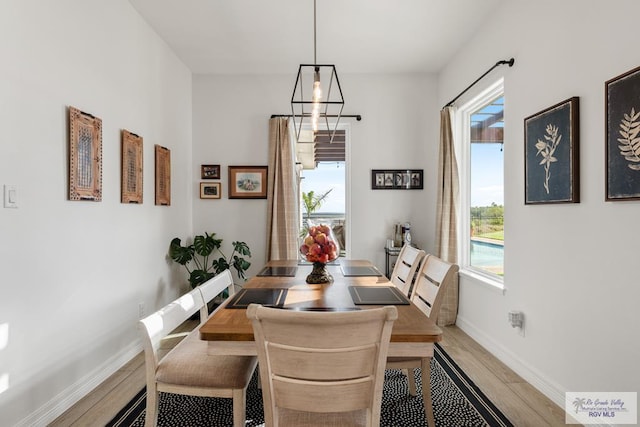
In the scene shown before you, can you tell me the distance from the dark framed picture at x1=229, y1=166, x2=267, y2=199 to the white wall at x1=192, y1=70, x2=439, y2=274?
9cm

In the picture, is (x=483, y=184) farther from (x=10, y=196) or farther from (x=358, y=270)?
(x=10, y=196)

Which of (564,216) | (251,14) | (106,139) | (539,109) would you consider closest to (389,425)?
(564,216)

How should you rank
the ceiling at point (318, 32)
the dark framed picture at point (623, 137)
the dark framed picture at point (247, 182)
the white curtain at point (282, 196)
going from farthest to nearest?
the dark framed picture at point (247, 182), the white curtain at point (282, 196), the ceiling at point (318, 32), the dark framed picture at point (623, 137)

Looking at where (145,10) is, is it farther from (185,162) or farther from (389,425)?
(389,425)

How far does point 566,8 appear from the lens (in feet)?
7.11

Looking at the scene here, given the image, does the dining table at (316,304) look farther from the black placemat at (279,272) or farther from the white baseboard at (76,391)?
the white baseboard at (76,391)

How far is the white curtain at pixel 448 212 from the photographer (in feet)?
12.2

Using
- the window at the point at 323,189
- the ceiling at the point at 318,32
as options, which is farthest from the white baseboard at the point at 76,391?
the window at the point at 323,189

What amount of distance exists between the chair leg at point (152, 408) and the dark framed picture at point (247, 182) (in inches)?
117

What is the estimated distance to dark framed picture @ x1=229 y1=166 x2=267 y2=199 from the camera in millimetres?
4375

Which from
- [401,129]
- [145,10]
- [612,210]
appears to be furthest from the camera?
[401,129]

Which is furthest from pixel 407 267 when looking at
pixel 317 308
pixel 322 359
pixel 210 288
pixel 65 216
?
pixel 65 216

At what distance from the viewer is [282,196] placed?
14.0 feet

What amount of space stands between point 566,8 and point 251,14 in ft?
7.44
